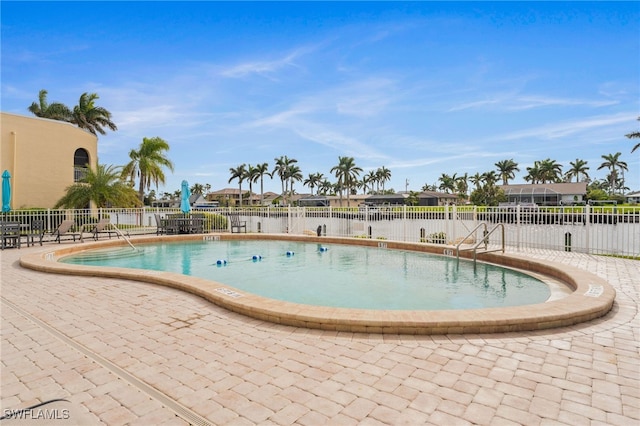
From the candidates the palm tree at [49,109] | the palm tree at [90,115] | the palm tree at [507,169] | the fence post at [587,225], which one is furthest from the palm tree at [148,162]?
the palm tree at [507,169]

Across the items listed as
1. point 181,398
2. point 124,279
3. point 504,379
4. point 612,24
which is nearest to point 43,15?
point 124,279

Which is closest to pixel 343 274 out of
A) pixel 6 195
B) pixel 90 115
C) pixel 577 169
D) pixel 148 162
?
pixel 6 195

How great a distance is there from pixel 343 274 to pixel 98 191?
1738cm

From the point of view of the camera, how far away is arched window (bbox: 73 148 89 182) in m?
23.8

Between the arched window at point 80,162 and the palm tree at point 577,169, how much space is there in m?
90.4

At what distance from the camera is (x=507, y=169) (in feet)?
241

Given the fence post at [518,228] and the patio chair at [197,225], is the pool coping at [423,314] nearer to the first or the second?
the fence post at [518,228]

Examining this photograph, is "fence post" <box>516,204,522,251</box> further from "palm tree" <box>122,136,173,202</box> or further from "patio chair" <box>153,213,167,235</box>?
"palm tree" <box>122,136,173,202</box>

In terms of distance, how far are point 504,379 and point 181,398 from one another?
256cm

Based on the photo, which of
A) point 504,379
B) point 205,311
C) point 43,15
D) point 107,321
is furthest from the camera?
point 43,15

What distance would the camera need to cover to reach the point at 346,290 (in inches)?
277

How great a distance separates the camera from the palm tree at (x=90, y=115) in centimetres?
3066

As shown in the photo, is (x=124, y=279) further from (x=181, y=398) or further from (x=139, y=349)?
(x=181, y=398)

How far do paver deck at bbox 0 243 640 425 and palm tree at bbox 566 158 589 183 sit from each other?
90635 mm
